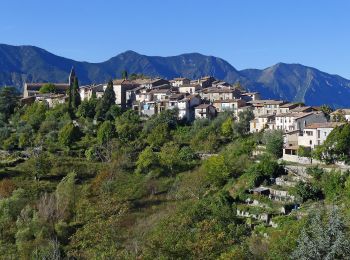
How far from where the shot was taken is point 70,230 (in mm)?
40219

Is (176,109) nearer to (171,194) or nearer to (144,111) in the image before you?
(144,111)

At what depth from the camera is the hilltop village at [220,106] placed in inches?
2004

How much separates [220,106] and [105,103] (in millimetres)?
13977

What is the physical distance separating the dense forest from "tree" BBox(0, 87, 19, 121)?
0.60 feet

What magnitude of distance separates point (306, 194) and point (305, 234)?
17544 mm

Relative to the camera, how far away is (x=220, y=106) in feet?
227

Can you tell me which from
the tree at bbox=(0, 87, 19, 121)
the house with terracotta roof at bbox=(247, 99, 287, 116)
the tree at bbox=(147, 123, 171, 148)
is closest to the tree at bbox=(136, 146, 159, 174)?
the tree at bbox=(147, 123, 171, 148)

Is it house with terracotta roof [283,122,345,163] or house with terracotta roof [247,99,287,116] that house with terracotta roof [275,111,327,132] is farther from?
house with terracotta roof [247,99,287,116]

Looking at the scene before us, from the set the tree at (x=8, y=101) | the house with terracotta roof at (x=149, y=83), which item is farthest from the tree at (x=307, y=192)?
the tree at (x=8, y=101)

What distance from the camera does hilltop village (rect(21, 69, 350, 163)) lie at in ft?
167

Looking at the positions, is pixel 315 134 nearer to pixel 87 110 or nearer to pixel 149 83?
pixel 87 110

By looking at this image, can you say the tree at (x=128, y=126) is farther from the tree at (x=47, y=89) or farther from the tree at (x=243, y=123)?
the tree at (x=47, y=89)

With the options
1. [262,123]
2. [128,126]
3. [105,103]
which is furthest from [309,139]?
[105,103]

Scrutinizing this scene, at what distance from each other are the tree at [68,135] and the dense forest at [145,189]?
0.14m
